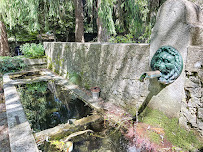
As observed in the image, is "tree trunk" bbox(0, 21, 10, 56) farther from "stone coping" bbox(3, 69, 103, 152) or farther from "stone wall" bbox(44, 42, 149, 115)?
"stone wall" bbox(44, 42, 149, 115)

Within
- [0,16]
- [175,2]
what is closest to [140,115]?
[175,2]

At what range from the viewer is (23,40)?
380 inches

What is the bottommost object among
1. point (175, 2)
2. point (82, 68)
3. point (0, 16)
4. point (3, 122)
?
point (3, 122)

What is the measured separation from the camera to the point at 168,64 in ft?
5.07

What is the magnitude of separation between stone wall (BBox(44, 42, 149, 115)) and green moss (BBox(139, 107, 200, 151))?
26 cm

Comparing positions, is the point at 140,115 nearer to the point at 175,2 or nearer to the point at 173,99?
the point at 173,99

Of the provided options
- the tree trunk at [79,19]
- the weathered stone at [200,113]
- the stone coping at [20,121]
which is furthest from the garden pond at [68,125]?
the tree trunk at [79,19]

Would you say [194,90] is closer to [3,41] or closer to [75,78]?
[75,78]

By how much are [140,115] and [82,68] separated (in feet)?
6.81

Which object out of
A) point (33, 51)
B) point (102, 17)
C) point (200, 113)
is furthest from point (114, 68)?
point (33, 51)

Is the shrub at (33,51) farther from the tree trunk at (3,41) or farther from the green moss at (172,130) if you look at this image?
the green moss at (172,130)

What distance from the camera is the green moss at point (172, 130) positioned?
4.93ft

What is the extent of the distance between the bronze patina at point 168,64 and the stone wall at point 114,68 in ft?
1.04

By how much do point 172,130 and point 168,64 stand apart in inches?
32.9
